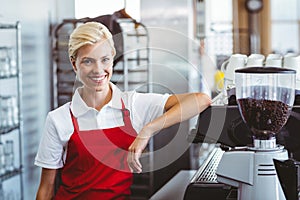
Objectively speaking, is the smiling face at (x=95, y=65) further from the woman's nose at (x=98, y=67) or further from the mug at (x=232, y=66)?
the mug at (x=232, y=66)

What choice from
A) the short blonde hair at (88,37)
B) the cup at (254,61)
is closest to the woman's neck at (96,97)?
the short blonde hair at (88,37)

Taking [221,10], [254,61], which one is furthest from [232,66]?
[221,10]

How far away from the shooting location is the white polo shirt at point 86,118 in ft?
5.27

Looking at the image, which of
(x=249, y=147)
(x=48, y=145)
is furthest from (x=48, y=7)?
(x=249, y=147)

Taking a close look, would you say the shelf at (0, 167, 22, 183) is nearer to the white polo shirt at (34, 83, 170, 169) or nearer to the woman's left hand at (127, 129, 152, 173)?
the white polo shirt at (34, 83, 170, 169)

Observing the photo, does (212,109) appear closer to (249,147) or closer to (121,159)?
(249,147)

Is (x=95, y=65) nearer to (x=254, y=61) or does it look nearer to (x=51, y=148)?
(x=51, y=148)

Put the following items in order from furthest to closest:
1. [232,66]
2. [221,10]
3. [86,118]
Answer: [221,10] < [232,66] < [86,118]

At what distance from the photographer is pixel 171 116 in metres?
1.63

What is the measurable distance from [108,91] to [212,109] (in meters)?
0.29

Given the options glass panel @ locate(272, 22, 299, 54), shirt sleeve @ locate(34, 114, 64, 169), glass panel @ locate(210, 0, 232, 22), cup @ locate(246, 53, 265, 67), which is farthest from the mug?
glass panel @ locate(272, 22, 299, 54)

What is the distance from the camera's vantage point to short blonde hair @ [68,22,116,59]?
1.51 meters

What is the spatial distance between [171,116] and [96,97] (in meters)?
0.22

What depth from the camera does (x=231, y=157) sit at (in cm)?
135
